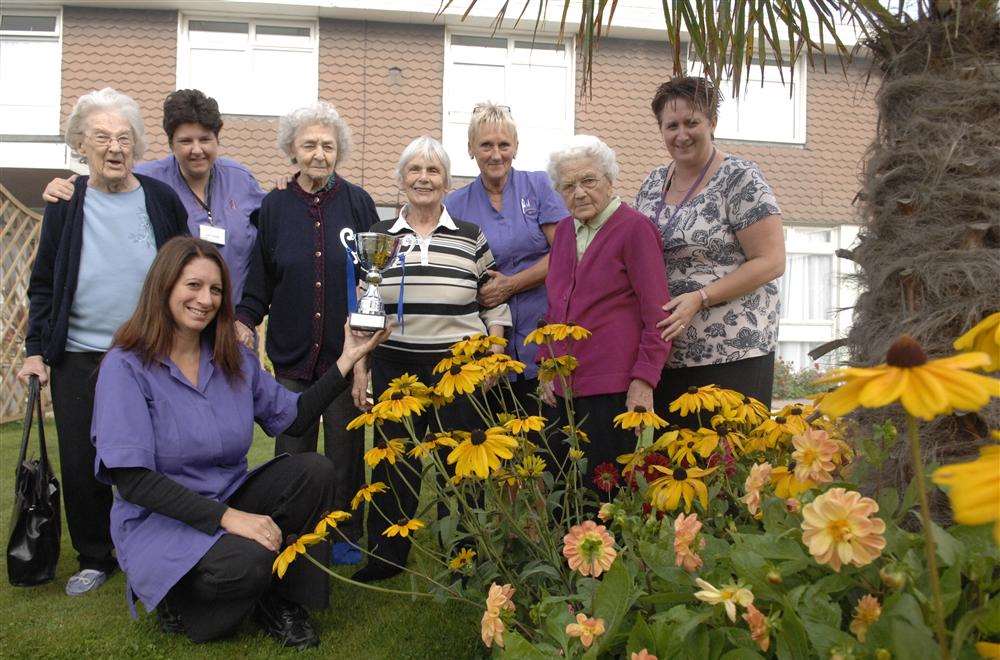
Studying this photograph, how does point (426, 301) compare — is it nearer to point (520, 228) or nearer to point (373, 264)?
point (373, 264)

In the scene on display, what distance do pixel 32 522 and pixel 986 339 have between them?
3.46 m

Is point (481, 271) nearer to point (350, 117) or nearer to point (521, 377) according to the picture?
point (521, 377)

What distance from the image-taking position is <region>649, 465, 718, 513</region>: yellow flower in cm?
193

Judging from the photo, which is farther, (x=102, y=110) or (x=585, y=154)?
(x=102, y=110)

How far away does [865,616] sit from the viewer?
4.50 ft

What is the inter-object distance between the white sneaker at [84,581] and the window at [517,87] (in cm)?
1061

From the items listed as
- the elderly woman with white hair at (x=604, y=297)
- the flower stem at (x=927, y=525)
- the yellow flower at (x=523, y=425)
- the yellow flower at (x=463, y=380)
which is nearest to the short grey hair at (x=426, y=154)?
the elderly woman with white hair at (x=604, y=297)

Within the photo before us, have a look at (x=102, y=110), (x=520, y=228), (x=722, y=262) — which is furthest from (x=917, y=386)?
(x=102, y=110)

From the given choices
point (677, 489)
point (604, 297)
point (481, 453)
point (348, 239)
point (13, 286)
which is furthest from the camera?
point (13, 286)

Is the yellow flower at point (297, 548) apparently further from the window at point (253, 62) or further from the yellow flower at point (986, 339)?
the window at point (253, 62)

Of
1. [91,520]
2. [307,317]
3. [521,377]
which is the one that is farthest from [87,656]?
[521,377]

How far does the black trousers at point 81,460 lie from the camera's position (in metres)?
3.57

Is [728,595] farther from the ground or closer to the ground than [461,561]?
farther from the ground

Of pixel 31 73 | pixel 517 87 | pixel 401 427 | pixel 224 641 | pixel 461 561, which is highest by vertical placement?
pixel 517 87
